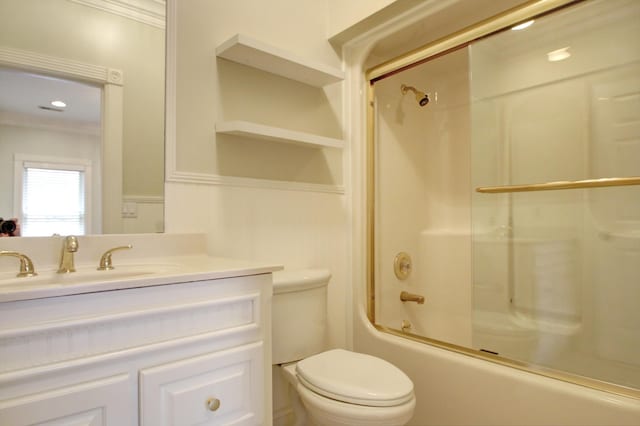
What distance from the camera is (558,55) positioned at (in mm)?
1876

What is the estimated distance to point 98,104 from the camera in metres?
1.34

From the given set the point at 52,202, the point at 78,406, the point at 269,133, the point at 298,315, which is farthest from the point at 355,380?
the point at 52,202

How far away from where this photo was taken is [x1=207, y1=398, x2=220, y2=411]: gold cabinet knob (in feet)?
3.17

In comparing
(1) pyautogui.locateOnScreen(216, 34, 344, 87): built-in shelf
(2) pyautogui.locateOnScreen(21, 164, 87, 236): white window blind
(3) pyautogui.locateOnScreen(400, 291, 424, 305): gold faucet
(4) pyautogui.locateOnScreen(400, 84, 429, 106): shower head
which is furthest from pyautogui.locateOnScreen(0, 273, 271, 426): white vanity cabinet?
(4) pyautogui.locateOnScreen(400, 84, 429, 106): shower head

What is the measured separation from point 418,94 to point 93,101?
67.6 inches

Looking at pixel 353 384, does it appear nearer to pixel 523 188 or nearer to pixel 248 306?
pixel 248 306

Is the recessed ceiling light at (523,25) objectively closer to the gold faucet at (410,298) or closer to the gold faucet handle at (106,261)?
the gold faucet at (410,298)

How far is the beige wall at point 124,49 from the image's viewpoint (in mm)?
1214

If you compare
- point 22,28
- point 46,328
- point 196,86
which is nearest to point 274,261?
point 196,86

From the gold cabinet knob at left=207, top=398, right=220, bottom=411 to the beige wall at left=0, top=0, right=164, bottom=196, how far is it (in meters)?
0.80

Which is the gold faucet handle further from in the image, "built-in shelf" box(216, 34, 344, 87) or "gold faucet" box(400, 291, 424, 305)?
"gold faucet" box(400, 291, 424, 305)

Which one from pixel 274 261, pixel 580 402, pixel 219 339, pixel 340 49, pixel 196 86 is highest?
pixel 340 49

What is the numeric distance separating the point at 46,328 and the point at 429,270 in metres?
1.96

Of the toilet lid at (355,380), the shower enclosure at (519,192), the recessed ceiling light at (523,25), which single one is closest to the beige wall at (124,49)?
the toilet lid at (355,380)
